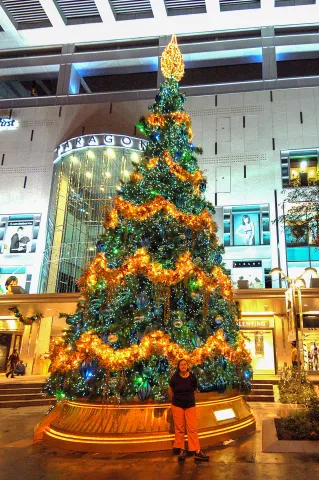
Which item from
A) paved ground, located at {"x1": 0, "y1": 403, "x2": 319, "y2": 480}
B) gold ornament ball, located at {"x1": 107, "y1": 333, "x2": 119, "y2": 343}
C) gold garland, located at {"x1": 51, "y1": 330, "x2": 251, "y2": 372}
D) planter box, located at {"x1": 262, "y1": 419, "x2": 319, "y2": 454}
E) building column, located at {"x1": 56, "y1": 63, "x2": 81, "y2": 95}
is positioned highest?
building column, located at {"x1": 56, "y1": 63, "x2": 81, "y2": 95}

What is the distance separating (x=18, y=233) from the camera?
901 inches

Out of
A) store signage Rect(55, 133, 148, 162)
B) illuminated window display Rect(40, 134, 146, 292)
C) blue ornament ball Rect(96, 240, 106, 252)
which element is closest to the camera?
blue ornament ball Rect(96, 240, 106, 252)

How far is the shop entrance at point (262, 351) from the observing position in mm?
18047

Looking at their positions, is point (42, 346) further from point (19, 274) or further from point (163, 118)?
point (163, 118)

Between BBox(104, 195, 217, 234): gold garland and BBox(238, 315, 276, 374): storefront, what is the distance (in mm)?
12612

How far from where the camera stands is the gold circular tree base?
5.13 m

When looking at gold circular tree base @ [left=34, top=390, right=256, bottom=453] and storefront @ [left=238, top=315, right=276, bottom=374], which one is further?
storefront @ [left=238, top=315, right=276, bottom=374]

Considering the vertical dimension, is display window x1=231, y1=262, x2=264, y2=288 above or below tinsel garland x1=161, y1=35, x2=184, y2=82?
below

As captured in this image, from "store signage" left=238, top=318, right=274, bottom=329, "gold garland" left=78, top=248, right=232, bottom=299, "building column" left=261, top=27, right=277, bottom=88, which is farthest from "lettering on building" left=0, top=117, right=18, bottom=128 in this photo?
"gold garland" left=78, top=248, right=232, bottom=299

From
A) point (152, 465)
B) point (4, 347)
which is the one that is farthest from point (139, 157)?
point (152, 465)

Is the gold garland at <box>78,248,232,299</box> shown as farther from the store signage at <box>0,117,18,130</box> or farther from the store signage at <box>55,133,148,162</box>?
the store signage at <box>0,117,18,130</box>

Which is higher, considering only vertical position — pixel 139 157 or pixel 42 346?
pixel 139 157

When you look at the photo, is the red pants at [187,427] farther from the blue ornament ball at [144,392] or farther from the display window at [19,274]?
the display window at [19,274]

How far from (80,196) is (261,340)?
45.2 feet
